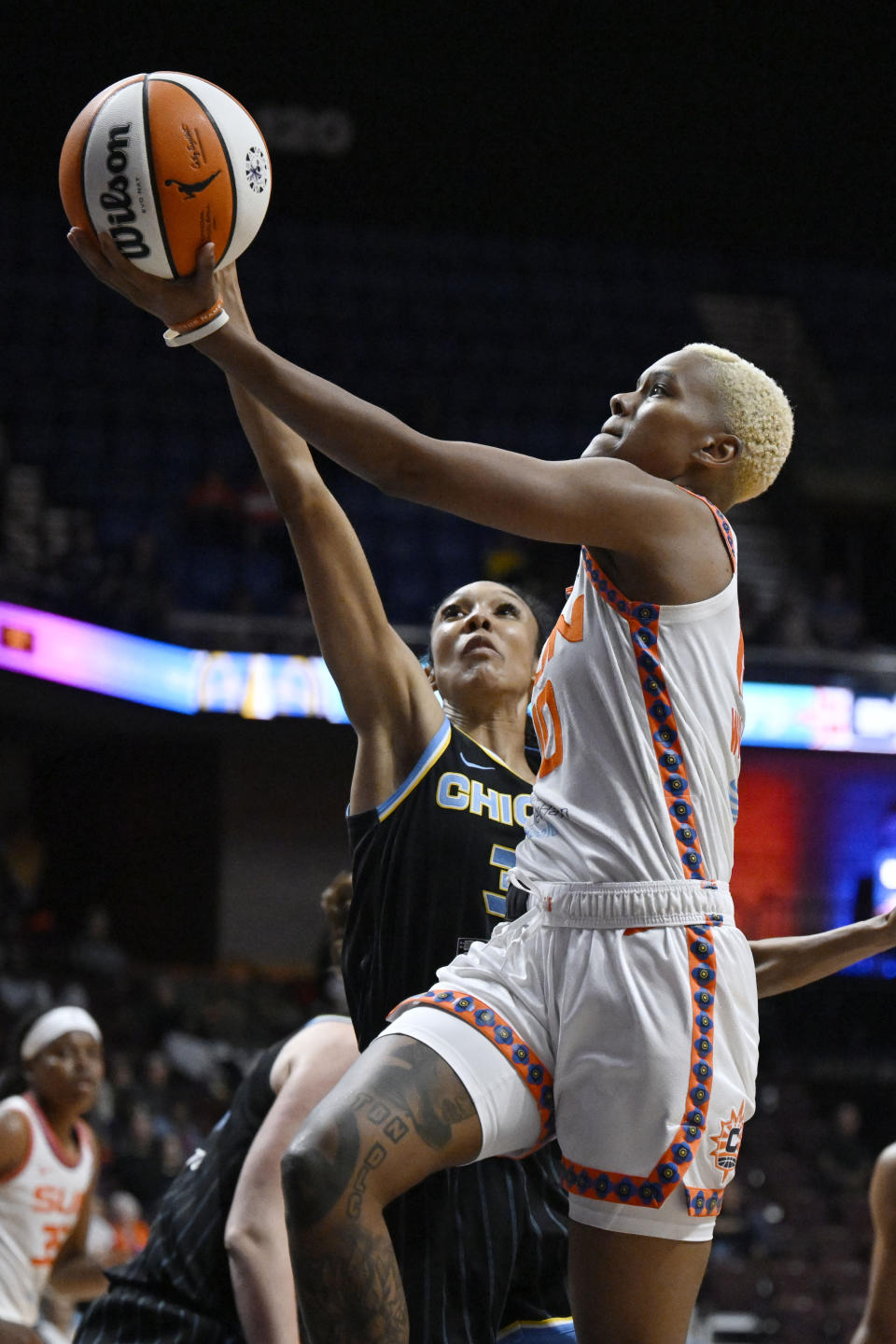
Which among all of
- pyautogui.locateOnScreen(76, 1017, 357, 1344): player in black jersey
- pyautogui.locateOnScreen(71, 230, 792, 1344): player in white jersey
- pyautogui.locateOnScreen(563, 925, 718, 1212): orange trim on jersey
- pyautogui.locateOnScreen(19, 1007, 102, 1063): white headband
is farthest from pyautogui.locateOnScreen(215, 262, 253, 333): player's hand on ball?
pyautogui.locateOnScreen(19, 1007, 102, 1063): white headband

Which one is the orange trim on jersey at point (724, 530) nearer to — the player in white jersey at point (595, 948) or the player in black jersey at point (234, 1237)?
the player in white jersey at point (595, 948)

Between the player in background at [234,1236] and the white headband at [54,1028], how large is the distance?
72.6 inches

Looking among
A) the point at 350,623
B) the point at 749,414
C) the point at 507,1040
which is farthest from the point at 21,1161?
the point at 749,414

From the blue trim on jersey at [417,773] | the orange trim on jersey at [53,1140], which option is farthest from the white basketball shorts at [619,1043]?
the orange trim on jersey at [53,1140]

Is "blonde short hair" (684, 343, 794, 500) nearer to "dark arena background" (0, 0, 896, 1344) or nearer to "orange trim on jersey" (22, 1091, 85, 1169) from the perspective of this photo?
"orange trim on jersey" (22, 1091, 85, 1169)

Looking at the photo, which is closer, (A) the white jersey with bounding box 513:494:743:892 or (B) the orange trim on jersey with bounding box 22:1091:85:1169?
(A) the white jersey with bounding box 513:494:743:892

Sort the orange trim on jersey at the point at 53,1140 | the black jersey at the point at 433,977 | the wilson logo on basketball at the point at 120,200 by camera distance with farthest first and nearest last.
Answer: the orange trim on jersey at the point at 53,1140
the black jersey at the point at 433,977
the wilson logo on basketball at the point at 120,200

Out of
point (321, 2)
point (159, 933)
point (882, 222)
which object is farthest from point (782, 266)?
point (159, 933)

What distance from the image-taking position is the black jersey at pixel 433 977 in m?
2.73

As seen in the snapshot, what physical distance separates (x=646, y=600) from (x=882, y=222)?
59.0 feet

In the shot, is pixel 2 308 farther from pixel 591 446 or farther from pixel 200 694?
pixel 591 446

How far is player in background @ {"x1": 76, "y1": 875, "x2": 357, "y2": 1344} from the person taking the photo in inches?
120

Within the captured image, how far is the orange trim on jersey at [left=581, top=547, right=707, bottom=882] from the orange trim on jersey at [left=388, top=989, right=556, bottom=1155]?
1.18ft

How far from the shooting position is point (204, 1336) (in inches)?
126
